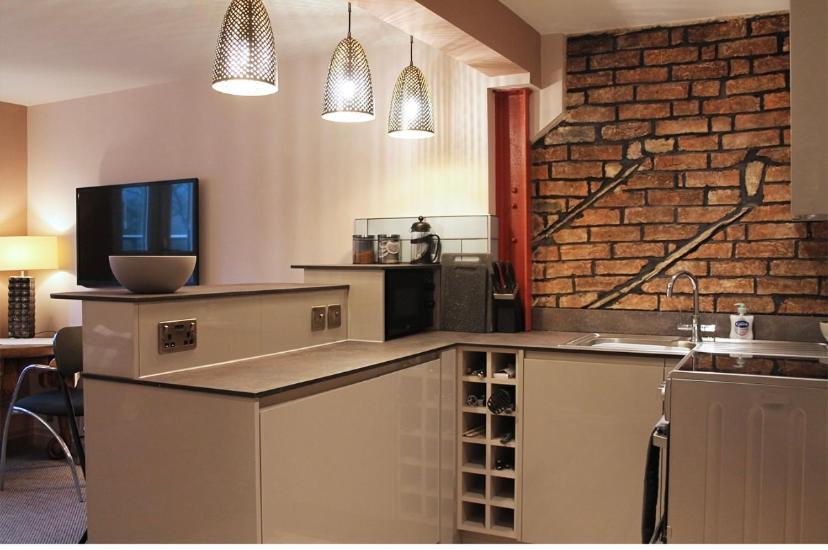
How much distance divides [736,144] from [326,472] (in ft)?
7.57

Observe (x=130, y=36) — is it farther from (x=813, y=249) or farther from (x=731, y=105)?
(x=813, y=249)

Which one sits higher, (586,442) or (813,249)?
(813,249)

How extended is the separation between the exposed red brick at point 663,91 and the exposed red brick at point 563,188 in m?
0.49

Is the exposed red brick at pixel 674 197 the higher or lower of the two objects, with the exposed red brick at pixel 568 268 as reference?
higher

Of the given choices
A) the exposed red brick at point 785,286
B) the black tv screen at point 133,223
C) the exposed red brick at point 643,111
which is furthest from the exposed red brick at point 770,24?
the black tv screen at point 133,223

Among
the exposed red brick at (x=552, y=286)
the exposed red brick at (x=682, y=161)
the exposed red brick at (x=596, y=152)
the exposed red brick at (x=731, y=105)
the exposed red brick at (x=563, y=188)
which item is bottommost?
the exposed red brick at (x=552, y=286)

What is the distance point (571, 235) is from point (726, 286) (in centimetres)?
75

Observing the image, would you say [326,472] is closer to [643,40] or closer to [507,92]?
[507,92]

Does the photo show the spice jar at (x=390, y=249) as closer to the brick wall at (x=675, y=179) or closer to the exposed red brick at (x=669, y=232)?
the brick wall at (x=675, y=179)

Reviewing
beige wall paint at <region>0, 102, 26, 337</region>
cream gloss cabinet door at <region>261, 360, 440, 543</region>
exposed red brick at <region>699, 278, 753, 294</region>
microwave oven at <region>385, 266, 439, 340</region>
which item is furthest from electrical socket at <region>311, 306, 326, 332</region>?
beige wall paint at <region>0, 102, 26, 337</region>

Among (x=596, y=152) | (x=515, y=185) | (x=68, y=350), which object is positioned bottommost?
(x=68, y=350)

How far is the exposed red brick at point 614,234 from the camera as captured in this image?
355 cm

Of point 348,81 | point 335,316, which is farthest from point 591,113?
point 335,316

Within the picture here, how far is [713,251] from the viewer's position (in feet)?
11.1
